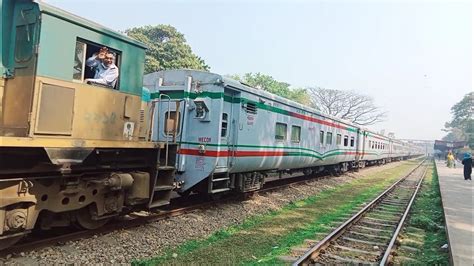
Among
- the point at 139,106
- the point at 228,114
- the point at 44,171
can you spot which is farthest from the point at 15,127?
the point at 228,114

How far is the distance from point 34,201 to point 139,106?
260cm

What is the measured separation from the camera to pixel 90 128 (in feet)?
20.0

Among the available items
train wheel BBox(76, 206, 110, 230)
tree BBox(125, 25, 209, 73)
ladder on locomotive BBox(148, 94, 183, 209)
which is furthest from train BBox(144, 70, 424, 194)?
tree BBox(125, 25, 209, 73)

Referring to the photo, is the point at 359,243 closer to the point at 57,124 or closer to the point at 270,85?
the point at 57,124

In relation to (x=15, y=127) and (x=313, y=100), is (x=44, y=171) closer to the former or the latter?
(x=15, y=127)

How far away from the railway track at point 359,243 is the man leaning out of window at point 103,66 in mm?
4024

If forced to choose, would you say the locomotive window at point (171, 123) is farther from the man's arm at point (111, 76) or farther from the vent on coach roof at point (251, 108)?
the man's arm at point (111, 76)

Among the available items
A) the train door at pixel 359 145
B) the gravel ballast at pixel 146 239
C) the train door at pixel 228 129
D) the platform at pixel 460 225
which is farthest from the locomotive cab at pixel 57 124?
the train door at pixel 359 145

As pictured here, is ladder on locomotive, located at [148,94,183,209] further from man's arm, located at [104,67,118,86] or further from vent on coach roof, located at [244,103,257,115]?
vent on coach roof, located at [244,103,257,115]

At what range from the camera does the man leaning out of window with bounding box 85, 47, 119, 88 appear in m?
6.19

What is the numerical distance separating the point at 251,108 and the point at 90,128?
210 inches

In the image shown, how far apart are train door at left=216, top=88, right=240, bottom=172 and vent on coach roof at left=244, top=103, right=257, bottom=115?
500 mm

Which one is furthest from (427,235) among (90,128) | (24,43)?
(24,43)

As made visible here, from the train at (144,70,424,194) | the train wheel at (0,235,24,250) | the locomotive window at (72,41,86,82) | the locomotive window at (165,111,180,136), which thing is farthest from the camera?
the train at (144,70,424,194)
